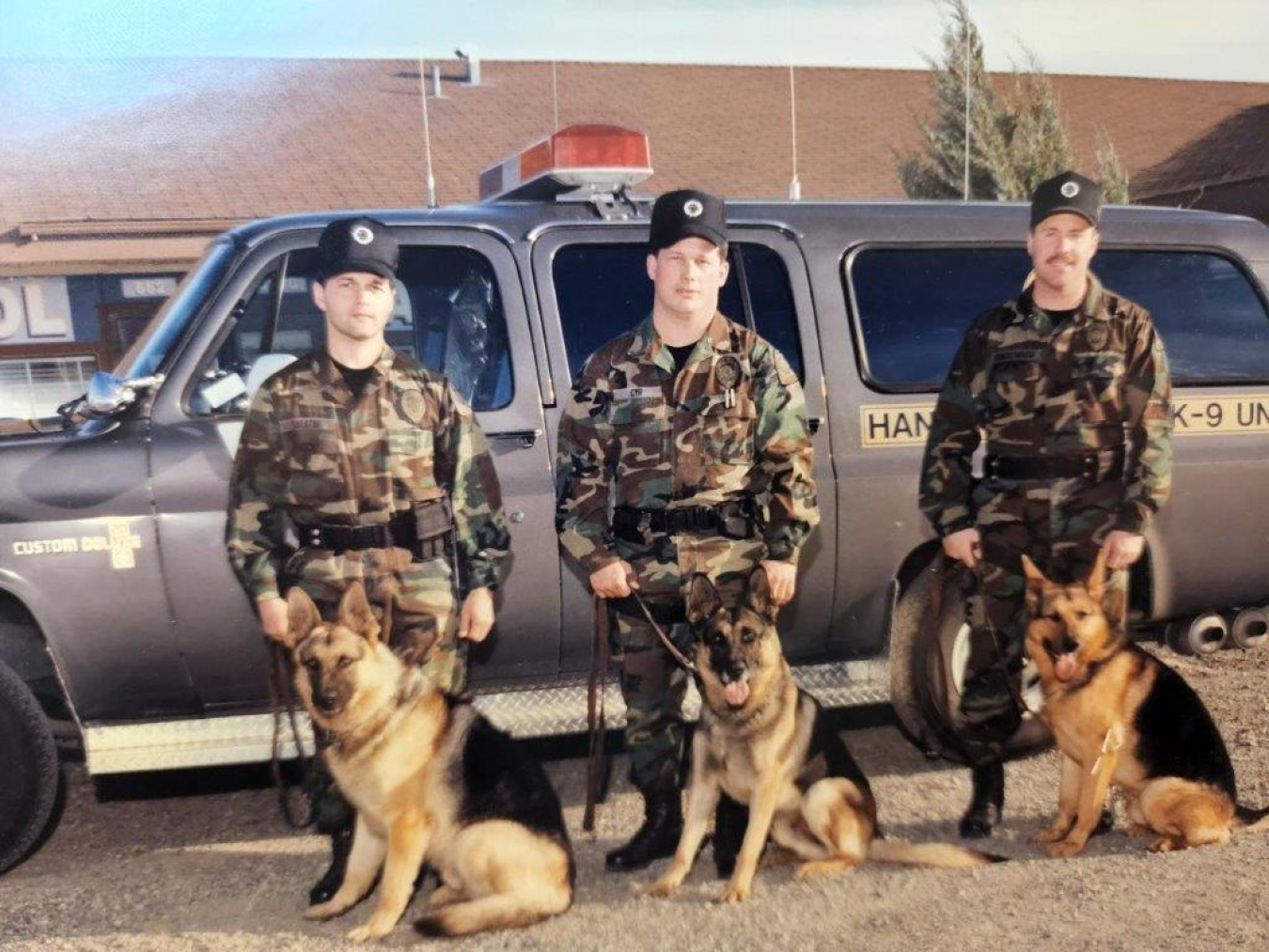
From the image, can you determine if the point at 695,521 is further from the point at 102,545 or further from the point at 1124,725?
the point at 102,545

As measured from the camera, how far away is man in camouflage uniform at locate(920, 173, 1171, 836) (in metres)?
3.97

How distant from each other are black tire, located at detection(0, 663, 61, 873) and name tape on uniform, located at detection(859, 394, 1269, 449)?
9.11ft

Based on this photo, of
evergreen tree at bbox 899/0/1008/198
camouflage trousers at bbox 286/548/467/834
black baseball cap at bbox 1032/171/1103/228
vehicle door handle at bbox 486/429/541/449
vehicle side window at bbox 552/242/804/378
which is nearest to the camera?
camouflage trousers at bbox 286/548/467/834

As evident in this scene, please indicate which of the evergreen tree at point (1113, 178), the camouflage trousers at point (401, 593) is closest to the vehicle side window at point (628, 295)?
the camouflage trousers at point (401, 593)

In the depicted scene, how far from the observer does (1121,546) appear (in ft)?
12.9

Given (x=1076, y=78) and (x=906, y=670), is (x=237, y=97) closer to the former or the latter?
(x=1076, y=78)

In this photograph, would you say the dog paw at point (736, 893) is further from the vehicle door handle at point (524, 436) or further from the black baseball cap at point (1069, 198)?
the black baseball cap at point (1069, 198)

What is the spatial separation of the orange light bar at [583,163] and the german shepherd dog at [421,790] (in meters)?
1.73

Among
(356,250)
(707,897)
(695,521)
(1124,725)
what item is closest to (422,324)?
(356,250)

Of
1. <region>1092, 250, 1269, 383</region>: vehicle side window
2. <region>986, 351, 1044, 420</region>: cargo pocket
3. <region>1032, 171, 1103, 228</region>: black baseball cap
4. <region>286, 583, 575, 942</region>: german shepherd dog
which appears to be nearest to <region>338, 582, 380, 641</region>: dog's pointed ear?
<region>286, 583, 575, 942</region>: german shepherd dog

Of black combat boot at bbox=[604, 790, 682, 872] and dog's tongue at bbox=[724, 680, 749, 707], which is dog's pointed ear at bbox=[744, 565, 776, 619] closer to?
dog's tongue at bbox=[724, 680, 749, 707]

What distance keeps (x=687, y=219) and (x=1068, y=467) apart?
1.39 meters

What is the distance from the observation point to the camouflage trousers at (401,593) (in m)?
3.62

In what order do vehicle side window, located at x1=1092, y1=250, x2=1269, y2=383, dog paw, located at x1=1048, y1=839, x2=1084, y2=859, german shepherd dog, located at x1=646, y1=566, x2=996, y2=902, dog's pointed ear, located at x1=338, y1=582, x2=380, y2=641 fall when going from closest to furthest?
Answer: dog's pointed ear, located at x1=338, y1=582, x2=380, y2=641 → german shepherd dog, located at x1=646, y1=566, x2=996, y2=902 → dog paw, located at x1=1048, y1=839, x2=1084, y2=859 → vehicle side window, located at x1=1092, y1=250, x2=1269, y2=383
